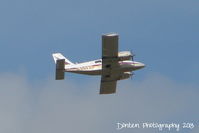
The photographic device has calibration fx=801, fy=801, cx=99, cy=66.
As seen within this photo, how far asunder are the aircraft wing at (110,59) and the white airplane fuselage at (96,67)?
70 centimetres

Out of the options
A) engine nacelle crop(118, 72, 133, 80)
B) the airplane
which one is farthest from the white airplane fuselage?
engine nacelle crop(118, 72, 133, 80)

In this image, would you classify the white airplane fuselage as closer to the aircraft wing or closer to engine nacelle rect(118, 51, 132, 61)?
the aircraft wing

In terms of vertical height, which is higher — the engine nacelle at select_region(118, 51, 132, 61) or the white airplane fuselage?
the engine nacelle at select_region(118, 51, 132, 61)

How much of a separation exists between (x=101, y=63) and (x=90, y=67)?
162 cm

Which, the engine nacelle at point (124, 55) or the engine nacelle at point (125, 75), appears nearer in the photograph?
the engine nacelle at point (124, 55)

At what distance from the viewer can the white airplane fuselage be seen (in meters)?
110

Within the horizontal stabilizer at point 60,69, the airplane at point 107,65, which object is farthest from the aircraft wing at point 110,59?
the horizontal stabilizer at point 60,69

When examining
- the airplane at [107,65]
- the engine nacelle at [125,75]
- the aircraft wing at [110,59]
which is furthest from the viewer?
the engine nacelle at [125,75]

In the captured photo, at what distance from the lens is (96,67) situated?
110562mm

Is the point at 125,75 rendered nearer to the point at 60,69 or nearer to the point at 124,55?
the point at 124,55

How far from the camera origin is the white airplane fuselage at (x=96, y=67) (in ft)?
362

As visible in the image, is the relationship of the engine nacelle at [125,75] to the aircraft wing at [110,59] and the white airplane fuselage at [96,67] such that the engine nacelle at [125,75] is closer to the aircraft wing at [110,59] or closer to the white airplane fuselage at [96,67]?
the aircraft wing at [110,59]

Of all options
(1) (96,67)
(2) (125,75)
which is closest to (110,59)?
(1) (96,67)

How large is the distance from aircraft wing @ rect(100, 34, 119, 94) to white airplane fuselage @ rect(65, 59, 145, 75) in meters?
0.70
